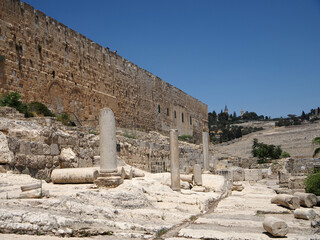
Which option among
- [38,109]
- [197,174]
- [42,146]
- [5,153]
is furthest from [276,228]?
[38,109]

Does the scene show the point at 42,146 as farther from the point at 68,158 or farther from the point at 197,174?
the point at 197,174

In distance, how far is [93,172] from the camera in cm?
856

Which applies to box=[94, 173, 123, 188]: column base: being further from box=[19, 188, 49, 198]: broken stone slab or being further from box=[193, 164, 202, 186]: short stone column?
box=[193, 164, 202, 186]: short stone column

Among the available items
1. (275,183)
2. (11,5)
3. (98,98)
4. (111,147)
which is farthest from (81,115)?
(111,147)

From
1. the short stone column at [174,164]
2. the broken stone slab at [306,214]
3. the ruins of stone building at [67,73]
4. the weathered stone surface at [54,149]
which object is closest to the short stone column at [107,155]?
the weathered stone surface at [54,149]

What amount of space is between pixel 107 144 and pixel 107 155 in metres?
0.28

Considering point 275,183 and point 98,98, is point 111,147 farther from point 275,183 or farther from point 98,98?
point 98,98

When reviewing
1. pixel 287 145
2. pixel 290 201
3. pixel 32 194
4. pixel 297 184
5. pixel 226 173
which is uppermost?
pixel 287 145

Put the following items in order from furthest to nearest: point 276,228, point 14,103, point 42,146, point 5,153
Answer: point 14,103, point 42,146, point 5,153, point 276,228

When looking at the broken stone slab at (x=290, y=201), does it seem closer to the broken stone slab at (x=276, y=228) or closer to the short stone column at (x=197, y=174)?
the broken stone slab at (x=276, y=228)

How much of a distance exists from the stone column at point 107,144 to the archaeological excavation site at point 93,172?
23 millimetres

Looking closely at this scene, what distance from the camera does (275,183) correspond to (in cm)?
1902

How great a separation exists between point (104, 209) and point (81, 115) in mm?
16249

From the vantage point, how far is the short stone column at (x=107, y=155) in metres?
8.10
